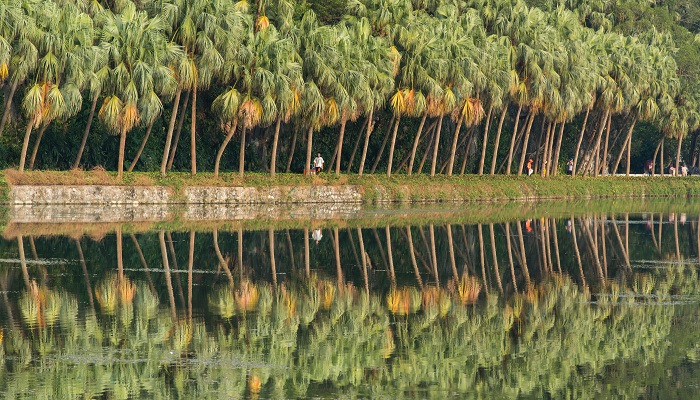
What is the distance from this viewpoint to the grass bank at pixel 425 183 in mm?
53094

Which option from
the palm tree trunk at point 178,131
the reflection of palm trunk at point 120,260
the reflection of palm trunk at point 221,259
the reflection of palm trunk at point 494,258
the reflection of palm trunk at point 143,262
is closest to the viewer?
the reflection of palm trunk at point 143,262

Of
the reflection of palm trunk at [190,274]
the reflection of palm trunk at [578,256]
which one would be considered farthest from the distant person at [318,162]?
the reflection of palm trunk at [190,274]

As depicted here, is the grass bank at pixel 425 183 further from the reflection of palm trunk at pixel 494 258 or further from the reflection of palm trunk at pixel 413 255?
the reflection of palm trunk at pixel 494 258

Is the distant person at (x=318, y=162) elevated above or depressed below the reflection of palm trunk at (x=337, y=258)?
above

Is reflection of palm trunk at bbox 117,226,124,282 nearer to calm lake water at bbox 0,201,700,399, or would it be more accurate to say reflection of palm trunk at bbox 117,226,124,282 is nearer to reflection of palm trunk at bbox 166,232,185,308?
calm lake water at bbox 0,201,700,399

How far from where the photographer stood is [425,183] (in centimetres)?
6762

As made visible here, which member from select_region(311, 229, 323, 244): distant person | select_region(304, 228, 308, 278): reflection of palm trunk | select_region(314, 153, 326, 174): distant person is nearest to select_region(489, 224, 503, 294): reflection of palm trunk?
select_region(304, 228, 308, 278): reflection of palm trunk

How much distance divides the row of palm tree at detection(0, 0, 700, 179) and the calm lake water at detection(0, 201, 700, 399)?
1535 centimetres

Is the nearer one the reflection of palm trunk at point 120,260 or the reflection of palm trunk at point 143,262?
the reflection of palm trunk at point 143,262

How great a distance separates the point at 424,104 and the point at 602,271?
3570cm

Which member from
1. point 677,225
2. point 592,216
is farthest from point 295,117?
point 677,225

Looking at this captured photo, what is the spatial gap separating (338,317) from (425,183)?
47028mm

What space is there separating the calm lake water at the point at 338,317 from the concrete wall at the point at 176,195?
13.7 m

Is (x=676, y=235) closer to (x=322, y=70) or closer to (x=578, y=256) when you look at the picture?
(x=578, y=256)
